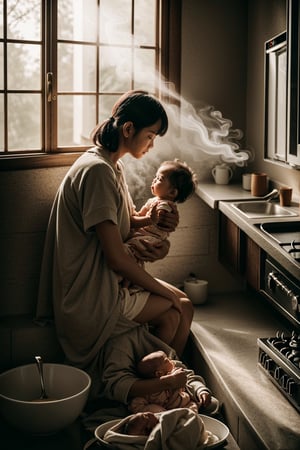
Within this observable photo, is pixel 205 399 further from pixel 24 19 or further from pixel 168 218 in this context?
pixel 24 19

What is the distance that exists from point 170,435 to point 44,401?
0.62 m

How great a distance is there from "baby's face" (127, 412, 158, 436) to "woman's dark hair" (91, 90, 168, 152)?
1.22 metres

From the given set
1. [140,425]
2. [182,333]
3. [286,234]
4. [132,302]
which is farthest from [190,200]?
[140,425]

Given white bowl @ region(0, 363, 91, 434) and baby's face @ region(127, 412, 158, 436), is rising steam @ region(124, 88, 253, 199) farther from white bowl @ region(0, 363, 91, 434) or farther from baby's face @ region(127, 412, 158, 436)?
baby's face @ region(127, 412, 158, 436)

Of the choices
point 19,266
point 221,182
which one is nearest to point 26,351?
point 19,266

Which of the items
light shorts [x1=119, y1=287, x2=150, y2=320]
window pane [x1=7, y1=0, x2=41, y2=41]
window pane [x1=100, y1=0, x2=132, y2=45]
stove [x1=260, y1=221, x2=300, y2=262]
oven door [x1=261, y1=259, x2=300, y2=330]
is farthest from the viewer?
window pane [x1=100, y1=0, x2=132, y2=45]

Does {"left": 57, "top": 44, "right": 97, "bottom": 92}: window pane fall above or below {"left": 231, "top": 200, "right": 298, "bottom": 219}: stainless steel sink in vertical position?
above

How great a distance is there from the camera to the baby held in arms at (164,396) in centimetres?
285

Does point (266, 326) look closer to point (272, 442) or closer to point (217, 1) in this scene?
point (272, 442)

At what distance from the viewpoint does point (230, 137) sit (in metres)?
4.11

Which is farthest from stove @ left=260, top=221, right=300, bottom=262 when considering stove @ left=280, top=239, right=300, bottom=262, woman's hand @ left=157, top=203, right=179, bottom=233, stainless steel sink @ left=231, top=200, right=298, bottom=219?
woman's hand @ left=157, top=203, right=179, bottom=233

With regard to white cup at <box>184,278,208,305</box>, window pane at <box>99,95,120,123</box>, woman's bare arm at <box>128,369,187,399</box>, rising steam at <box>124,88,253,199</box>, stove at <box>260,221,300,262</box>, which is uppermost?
window pane at <box>99,95,120,123</box>

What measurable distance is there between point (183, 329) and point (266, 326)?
0.50 m

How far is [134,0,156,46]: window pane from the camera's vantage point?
387cm
